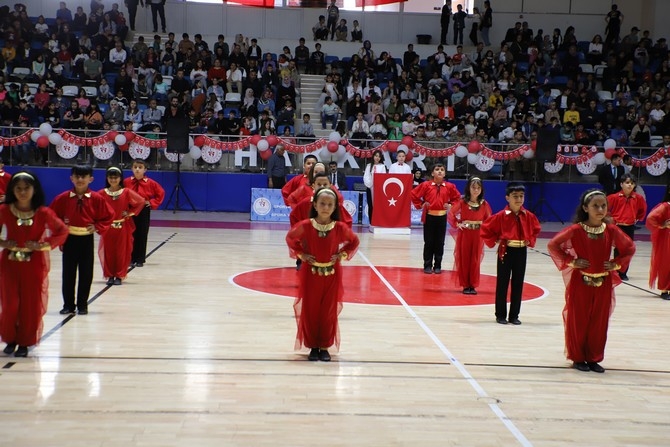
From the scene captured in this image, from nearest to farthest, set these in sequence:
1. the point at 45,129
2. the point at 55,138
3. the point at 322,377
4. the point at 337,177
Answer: the point at 322,377 → the point at 45,129 → the point at 55,138 → the point at 337,177

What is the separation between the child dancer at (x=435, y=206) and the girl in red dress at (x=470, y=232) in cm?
115

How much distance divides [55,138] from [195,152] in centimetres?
394

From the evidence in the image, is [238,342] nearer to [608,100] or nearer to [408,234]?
[408,234]

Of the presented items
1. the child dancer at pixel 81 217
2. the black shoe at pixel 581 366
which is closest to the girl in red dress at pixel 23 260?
the child dancer at pixel 81 217

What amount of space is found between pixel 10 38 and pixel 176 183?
8.81 meters

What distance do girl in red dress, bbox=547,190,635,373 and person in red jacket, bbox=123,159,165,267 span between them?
283 inches

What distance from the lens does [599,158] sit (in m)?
23.6

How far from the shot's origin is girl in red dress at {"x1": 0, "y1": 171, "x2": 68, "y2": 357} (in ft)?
25.3

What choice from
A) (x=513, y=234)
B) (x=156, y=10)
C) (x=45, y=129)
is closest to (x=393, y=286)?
(x=513, y=234)

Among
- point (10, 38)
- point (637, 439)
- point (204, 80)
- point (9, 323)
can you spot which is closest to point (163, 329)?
point (9, 323)

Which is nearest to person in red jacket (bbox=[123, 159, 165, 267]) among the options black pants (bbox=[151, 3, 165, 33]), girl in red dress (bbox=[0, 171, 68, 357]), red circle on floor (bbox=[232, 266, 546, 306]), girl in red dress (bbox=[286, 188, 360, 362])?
red circle on floor (bbox=[232, 266, 546, 306])

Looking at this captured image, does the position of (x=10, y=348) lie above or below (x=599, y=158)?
below

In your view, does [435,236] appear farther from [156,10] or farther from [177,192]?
[156,10]

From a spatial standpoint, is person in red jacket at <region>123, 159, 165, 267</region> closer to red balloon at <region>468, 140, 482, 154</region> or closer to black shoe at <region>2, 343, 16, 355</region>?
black shoe at <region>2, 343, 16, 355</region>
